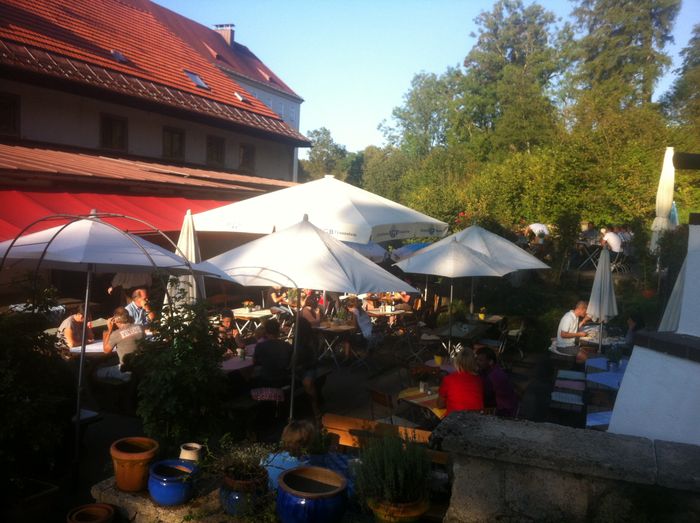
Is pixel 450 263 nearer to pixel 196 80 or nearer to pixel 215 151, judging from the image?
pixel 215 151

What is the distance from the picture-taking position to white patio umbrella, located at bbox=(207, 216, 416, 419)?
6609 mm

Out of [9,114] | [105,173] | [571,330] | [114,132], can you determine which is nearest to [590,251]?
[571,330]

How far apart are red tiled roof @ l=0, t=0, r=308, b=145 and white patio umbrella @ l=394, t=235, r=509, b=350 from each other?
10.5 meters

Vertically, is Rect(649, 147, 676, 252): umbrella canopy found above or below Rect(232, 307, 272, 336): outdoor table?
above

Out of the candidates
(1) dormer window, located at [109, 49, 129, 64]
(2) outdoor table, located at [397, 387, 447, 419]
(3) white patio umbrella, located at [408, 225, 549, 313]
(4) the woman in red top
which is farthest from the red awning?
(4) the woman in red top

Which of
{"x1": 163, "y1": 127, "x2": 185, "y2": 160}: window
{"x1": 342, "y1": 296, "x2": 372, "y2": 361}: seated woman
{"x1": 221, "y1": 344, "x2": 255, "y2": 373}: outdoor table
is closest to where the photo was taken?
{"x1": 221, "y1": 344, "x2": 255, "y2": 373}: outdoor table

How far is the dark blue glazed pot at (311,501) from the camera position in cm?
355

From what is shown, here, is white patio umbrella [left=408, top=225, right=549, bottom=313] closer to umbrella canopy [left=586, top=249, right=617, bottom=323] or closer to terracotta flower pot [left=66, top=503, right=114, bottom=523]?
umbrella canopy [left=586, top=249, right=617, bottom=323]

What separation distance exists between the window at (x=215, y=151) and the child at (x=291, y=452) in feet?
56.6

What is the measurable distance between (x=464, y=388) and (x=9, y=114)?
13.3 meters

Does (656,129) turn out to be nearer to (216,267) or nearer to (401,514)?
(216,267)

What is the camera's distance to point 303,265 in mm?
6754

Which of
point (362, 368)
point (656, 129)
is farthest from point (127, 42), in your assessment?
point (656, 129)

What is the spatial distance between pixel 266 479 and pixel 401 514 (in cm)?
103
